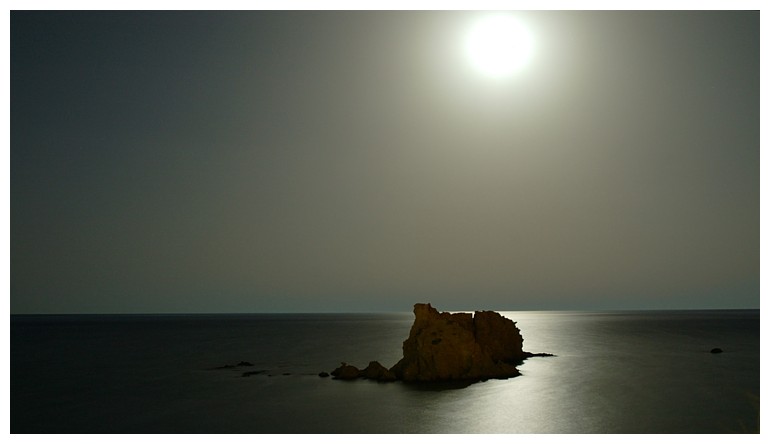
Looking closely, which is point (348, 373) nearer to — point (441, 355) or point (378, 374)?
point (378, 374)

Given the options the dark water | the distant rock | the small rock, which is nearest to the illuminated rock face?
the distant rock

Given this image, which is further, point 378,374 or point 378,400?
point 378,374

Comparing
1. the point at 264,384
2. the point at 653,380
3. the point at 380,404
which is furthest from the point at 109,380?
the point at 653,380

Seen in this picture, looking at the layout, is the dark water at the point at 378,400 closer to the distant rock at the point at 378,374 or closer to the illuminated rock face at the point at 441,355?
the distant rock at the point at 378,374

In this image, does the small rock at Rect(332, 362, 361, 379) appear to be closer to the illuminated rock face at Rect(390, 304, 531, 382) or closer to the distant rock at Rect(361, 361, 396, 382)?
the distant rock at Rect(361, 361, 396, 382)

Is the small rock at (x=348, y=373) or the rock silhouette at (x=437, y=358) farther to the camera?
the small rock at (x=348, y=373)

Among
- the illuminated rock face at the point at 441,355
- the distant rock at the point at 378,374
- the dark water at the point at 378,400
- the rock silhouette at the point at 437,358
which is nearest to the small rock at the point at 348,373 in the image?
the rock silhouette at the point at 437,358

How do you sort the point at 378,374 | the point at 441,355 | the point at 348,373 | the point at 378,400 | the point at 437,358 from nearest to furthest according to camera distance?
the point at 378,400, the point at 437,358, the point at 441,355, the point at 378,374, the point at 348,373

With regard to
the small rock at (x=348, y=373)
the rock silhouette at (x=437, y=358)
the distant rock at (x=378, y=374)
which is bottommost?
the small rock at (x=348, y=373)

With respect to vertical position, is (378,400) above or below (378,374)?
above

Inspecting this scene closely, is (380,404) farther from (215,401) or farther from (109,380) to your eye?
(109,380)

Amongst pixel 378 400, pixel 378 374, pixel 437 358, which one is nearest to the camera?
pixel 378 400

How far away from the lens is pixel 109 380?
2266 inches

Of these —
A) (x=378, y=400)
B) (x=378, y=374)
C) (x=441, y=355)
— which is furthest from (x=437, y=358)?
(x=378, y=400)
